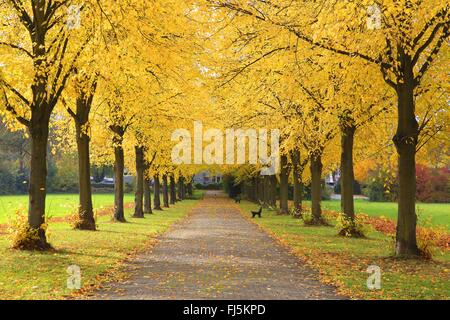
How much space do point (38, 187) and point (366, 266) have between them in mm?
8611

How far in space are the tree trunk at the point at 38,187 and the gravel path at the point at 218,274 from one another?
9.03ft

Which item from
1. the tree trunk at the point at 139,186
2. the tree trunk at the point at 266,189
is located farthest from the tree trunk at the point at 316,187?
the tree trunk at the point at 266,189

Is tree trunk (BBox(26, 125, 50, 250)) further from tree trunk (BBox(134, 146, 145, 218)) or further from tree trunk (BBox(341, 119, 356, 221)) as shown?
tree trunk (BBox(134, 146, 145, 218))

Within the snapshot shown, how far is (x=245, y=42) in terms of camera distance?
1327 cm

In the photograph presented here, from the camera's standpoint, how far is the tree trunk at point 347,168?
19730 millimetres

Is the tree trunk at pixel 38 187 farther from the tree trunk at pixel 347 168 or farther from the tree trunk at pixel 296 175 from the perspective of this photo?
the tree trunk at pixel 296 175

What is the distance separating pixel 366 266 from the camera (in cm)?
1245

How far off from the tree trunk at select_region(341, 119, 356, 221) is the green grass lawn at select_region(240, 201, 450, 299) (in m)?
1.38

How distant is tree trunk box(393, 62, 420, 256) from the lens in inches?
521

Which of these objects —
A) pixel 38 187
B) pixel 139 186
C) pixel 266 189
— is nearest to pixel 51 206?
pixel 139 186

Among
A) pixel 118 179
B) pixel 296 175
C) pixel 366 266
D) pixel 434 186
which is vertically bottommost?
pixel 366 266

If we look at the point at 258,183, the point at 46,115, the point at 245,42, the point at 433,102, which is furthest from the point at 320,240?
the point at 258,183

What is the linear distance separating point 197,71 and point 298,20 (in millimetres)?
4854

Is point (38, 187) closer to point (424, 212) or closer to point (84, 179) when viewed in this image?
point (84, 179)
